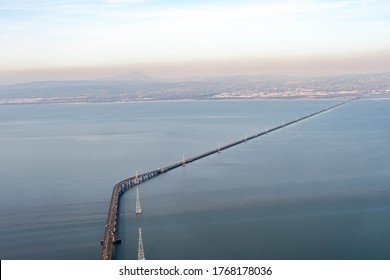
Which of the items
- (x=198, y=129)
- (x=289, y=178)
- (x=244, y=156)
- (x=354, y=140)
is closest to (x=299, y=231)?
(x=289, y=178)

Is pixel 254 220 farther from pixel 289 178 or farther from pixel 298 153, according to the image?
pixel 298 153

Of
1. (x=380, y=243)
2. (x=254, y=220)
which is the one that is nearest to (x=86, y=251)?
(x=254, y=220)

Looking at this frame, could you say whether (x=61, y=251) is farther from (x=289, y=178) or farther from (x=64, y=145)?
(x=64, y=145)

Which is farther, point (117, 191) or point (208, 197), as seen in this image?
point (117, 191)

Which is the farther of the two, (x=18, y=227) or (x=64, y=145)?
(x=64, y=145)

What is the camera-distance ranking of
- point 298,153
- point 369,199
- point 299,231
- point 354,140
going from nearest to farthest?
point 299,231, point 369,199, point 298,153, point 354,140

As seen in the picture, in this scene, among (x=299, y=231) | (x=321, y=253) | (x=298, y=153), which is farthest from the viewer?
(x=298, y=153)
